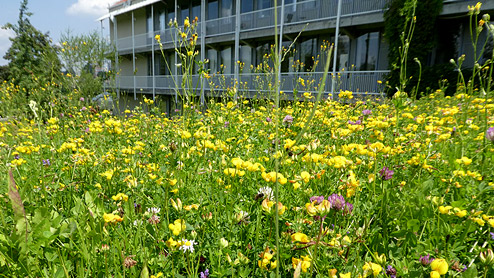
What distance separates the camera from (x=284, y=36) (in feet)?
38.9

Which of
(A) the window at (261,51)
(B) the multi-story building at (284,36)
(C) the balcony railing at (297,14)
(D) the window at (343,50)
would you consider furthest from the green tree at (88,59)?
(D) the window at (343,50)

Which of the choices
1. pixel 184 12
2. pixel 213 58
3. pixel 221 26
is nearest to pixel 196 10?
pixel 184 12

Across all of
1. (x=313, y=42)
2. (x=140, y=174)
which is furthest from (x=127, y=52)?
(x=140, y=174)

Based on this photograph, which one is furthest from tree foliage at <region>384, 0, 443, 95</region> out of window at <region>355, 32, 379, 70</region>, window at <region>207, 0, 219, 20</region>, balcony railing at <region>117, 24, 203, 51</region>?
balcony railing at <region>117, 24, 203, 51</region>

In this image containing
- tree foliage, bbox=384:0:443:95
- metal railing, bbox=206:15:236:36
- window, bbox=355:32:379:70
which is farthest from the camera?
metal railing, bbox=206:15:236:36

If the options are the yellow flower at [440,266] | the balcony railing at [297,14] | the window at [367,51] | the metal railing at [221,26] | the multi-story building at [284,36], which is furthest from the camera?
the metal railing at [221,26]

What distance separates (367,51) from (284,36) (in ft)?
12.1

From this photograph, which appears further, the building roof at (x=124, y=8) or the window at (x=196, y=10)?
the building roof at (x=124, y=8)

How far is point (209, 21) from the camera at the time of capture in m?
13.7

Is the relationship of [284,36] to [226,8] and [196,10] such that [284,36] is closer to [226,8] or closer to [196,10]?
[226,8]

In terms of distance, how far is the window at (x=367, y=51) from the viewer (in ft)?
32.3

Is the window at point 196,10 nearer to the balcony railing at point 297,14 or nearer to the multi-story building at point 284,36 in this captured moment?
the multi-story building at point 284,36

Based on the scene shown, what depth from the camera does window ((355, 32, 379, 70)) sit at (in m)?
9.85

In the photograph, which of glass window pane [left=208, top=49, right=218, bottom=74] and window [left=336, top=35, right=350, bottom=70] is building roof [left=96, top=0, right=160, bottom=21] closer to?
glass window pane [left=208, top=49, right=218, bottom=74]
